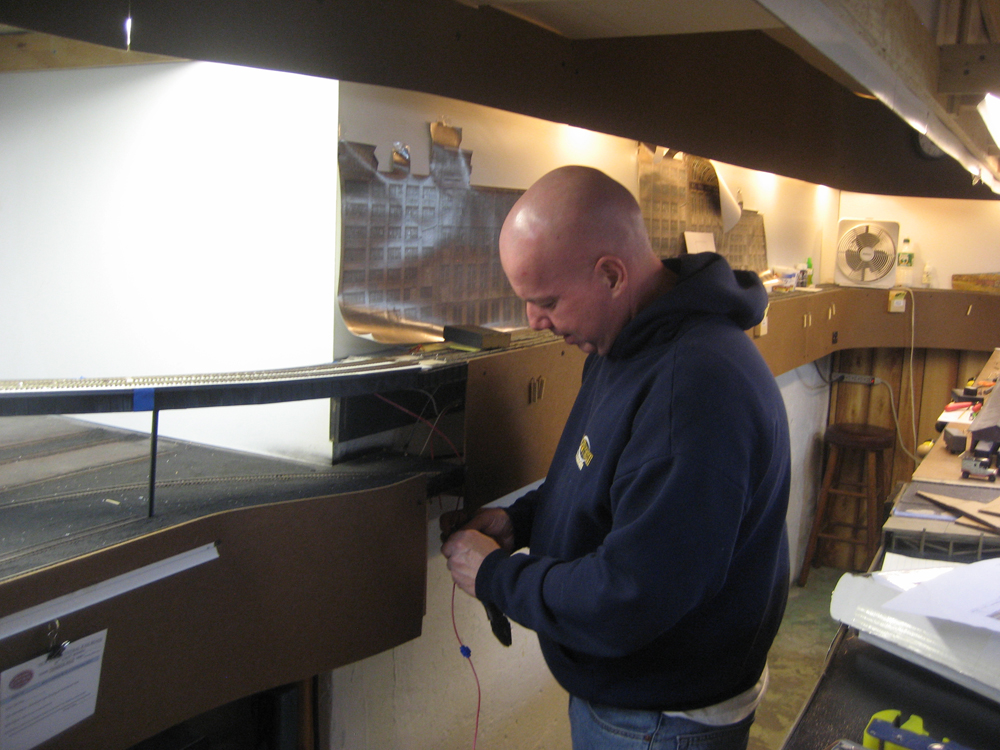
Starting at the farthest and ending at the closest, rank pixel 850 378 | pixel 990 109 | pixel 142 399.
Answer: pixel 850 378 → pixel 990 109 → pixel 142 399

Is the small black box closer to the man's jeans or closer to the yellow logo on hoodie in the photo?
the yellow logo on hoodie

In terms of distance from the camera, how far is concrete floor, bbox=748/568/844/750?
126 inches

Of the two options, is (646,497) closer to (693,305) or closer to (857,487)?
(693,305)

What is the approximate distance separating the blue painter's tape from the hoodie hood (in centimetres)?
66

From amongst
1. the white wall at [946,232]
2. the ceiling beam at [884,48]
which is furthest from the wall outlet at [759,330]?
the white wall at [946,232]

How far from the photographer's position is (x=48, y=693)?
91 cm

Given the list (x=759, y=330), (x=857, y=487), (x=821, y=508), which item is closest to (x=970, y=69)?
(x=759, y=330)

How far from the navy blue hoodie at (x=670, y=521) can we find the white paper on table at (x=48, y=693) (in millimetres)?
522

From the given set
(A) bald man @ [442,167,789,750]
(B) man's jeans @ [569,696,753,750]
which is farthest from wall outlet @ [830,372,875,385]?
(B) man's jeans @ [569,696,753,750]

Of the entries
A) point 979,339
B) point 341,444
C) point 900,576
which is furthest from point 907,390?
point 341,444

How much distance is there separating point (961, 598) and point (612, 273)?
0.67 meters

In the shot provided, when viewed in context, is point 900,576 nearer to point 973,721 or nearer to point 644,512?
point 973,721

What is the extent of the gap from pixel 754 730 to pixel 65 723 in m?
2.92

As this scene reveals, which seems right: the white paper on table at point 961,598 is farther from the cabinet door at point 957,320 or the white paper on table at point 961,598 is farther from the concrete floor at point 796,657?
the cabinet door at point 957,320
